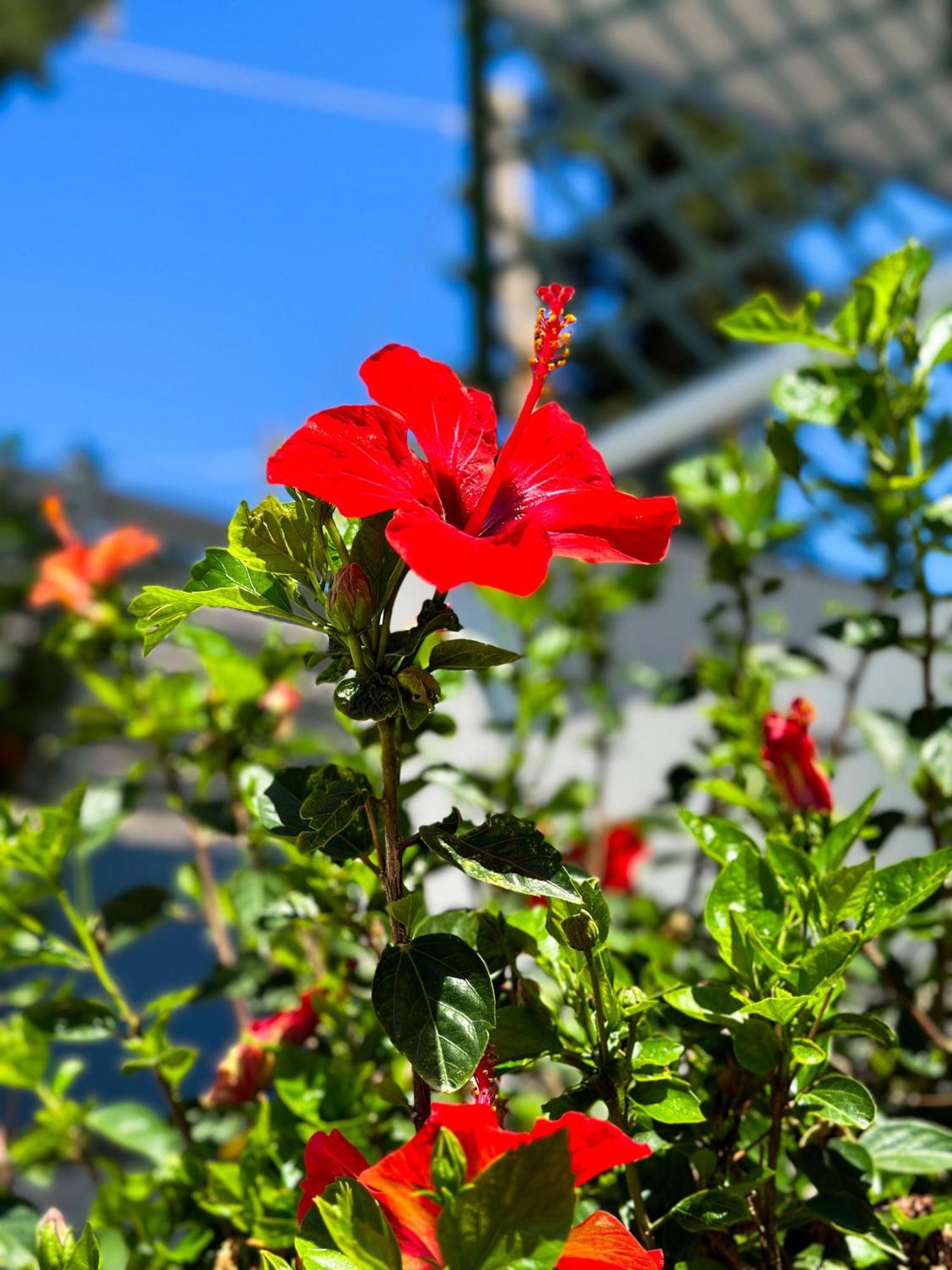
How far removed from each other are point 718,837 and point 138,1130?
1.89 feet

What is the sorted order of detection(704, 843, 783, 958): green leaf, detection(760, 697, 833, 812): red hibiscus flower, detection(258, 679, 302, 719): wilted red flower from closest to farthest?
detection(704, 843, 783, 958): green leaf < detection(760, 697, 833, 812): red hibiscus flower < detection(258, 679, 302, 719): wilted red flower

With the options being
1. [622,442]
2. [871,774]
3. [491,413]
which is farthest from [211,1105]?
[622,442]

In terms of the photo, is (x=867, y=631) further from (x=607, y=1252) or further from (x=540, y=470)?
(x=607, y=1252)

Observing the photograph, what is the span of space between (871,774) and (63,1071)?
1.15 m

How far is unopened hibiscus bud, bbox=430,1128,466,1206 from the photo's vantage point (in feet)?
1.47

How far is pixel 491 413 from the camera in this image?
0.64 m

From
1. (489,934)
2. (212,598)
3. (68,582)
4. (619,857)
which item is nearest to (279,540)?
(212,598)

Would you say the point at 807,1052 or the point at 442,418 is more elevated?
the point at 442,418

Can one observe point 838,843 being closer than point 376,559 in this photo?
No

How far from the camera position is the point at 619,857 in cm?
178

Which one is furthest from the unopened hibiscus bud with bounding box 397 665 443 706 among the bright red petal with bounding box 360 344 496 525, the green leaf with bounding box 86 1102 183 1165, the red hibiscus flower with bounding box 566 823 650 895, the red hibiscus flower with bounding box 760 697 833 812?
the red hibiscus flower with bounding box 566 823 650 895

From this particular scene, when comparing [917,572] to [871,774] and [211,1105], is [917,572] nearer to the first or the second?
[211,1105]

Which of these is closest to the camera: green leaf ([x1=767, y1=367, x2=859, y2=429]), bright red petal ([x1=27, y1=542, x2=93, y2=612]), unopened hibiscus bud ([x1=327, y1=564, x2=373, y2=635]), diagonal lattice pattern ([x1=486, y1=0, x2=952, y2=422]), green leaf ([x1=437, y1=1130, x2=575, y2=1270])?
green leaf ([x1=437, y1=1130, x2=575, y2=1270])

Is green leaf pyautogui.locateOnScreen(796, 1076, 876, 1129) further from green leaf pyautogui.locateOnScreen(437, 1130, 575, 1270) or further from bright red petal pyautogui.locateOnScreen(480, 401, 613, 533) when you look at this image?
bright red petal pyautogui.locateOnScreen(480, 401, 613, 533)
